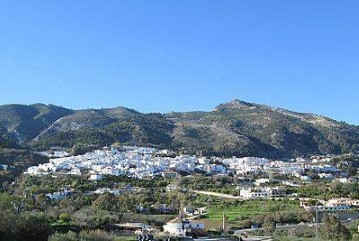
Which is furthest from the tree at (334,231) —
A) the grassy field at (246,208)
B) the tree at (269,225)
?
the grassy field at (246,208)

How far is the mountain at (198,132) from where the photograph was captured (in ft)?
363

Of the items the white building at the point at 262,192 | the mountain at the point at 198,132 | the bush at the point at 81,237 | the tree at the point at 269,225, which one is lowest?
the tree at the point at 269,225

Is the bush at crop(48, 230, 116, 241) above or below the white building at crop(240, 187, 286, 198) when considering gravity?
below

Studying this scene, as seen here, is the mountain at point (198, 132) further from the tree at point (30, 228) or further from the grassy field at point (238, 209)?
the tree at point (30, 228)

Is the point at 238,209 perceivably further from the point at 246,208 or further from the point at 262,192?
the point at 262,192

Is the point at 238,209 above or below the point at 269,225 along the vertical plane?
above

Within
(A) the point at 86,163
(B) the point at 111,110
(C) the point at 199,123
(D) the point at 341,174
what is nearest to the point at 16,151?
(A) the point at 86,163

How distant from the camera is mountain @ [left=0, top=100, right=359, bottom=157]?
110688mm

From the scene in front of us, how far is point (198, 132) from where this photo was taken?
123 m

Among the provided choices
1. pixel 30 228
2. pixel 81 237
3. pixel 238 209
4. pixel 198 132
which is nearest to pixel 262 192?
pixel 238 209

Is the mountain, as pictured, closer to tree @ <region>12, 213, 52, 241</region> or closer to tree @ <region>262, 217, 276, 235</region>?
tree @ <region>262, 217, 276, 235</region>

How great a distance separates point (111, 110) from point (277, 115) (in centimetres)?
6127

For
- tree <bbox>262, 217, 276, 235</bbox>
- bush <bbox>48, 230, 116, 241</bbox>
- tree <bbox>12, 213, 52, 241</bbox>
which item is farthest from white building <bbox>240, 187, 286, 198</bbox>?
tree <bbox>12, 213, 52, 241</bbox>

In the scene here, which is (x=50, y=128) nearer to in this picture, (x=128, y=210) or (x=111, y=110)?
(x=111, y=110)
